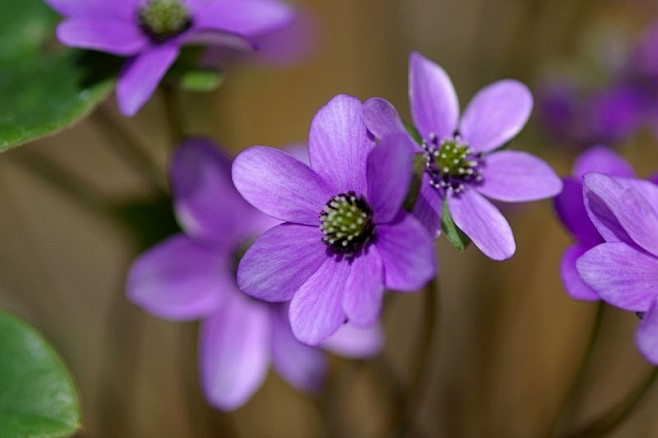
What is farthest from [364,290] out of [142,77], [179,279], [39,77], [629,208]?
[39,77]

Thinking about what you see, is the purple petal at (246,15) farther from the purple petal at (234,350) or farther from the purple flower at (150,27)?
the purple petal at (234,350)

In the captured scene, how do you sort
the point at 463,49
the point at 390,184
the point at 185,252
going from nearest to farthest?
the point at 390,184 → the point at 185,252 → the point at 463,49

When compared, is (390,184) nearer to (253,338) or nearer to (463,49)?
(253,338)

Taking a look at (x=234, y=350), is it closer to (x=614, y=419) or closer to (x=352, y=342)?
(x=352, y=342)

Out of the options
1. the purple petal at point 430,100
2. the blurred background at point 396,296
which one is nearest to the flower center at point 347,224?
the purple petal at point 430,100

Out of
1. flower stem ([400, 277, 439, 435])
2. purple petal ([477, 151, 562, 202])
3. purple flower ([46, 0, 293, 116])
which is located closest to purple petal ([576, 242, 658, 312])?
purple petal ([477, 151, 562, 202])

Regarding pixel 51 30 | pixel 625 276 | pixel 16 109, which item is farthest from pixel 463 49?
pixel 625 276

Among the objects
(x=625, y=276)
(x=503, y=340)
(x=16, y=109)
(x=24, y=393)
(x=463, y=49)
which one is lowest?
(x=503, y=340)
